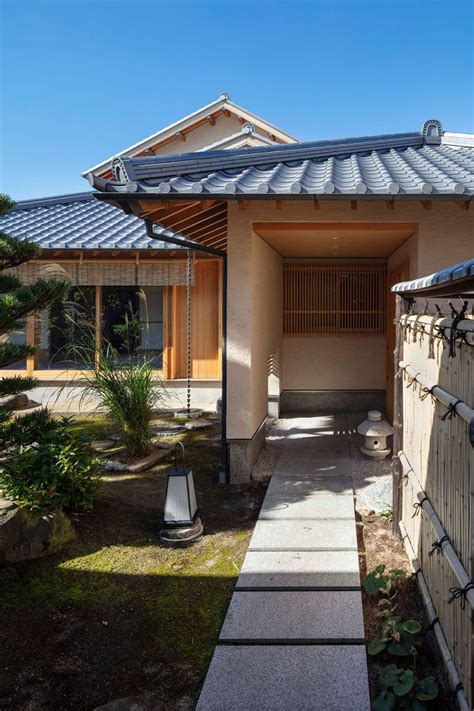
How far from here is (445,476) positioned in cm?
282

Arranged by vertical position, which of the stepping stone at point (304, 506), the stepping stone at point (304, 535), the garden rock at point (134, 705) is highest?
the garden rock at point (134, 705)

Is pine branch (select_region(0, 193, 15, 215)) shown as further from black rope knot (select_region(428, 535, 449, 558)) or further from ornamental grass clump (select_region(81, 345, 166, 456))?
black rope knot (select_region(428, 535, 449, 558))

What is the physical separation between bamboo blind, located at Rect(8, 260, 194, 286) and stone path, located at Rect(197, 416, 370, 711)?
648 cm

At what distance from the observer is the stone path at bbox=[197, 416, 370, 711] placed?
2529mm

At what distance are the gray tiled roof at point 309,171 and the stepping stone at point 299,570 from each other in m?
3.35

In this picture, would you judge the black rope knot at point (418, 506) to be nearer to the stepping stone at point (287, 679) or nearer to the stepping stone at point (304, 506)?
the stepping stone at point (287, 679)

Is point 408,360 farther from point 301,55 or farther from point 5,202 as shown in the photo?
point 301,55

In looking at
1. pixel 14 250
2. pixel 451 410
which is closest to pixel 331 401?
pixel 14 250

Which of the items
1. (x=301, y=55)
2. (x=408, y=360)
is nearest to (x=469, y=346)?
(x=408, y=360)

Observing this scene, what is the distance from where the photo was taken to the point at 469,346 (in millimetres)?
2285

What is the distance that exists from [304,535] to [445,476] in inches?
76.4

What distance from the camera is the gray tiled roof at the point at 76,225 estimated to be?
10.9 metres

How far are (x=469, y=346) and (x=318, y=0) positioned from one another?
830 cm

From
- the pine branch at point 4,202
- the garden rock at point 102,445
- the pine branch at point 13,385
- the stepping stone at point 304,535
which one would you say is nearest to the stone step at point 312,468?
the stepping stone at point 304,535
